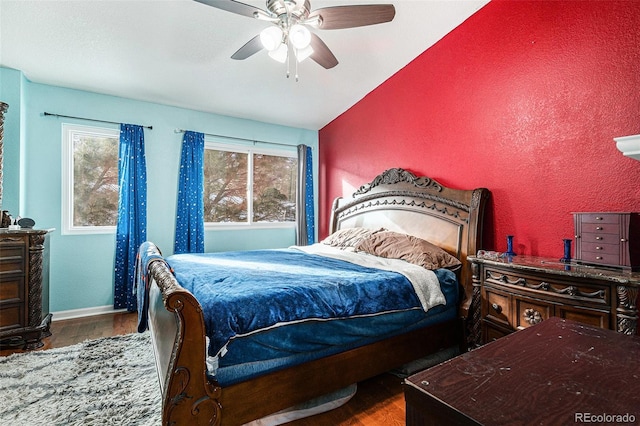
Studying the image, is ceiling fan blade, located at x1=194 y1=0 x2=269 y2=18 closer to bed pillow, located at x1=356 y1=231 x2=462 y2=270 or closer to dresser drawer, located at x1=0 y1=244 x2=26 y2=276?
bed pillow, located at x1=356 y1=231 x2=462 y2=270

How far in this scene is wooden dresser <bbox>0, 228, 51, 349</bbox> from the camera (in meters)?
2.67

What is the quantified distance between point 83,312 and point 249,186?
2554 mm

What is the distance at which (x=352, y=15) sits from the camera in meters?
2.03

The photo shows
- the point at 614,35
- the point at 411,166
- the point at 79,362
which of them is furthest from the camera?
the point at 411,166

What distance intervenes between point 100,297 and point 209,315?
3097mm

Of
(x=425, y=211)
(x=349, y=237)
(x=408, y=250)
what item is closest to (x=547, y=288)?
(x=408, y=250)

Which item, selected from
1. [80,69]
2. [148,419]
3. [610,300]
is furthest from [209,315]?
[80,69]

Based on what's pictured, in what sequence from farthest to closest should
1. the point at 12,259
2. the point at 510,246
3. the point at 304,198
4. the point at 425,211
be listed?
the point at 304,198 → the point at 425,211 → the point at 12,259 → the point at 510,246

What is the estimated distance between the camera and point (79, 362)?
8.02ft

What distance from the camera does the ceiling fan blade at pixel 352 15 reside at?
6.44ft

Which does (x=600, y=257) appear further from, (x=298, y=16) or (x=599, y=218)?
(x=298, y=16)

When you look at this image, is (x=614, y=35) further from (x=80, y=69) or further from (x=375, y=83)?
(x=80, y=69)

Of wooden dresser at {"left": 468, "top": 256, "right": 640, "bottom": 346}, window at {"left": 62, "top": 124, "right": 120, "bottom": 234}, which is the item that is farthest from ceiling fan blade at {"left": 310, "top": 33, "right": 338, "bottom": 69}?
window at {"left": 62, "top": 124, "right": 120, "bottom": 234}

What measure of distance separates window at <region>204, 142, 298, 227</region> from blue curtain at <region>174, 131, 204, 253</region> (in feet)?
0.67
